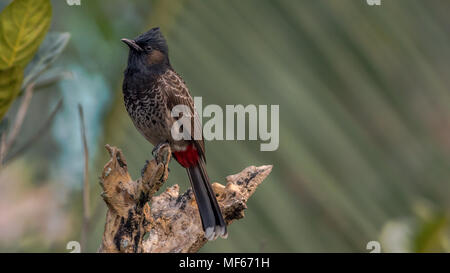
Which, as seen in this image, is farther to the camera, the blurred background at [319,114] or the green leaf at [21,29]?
the blurred background at [319,114]

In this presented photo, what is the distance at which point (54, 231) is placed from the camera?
5223mm

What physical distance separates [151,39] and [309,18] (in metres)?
1.01

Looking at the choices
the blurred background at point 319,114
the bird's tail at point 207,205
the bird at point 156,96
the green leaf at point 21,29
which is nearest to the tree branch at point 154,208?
the bird's tail at point 207,205

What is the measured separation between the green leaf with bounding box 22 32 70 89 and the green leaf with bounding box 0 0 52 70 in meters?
0.21

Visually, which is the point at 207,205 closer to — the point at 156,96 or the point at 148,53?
the point at 156,96

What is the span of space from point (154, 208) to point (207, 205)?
11.4 inches

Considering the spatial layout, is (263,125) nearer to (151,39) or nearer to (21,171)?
(151,39)

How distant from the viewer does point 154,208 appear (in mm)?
3160

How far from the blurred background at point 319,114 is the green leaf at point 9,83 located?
40.0 inches

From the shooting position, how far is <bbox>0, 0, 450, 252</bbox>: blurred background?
3.84 metres

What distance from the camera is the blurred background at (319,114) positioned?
3844 millimetres

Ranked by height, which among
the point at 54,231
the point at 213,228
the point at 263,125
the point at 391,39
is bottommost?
the point at 54,231

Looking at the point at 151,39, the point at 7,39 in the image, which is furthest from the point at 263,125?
the point at 7,39

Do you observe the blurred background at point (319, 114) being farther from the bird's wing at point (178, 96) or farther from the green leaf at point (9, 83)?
the green leaf at point (9, 83)
